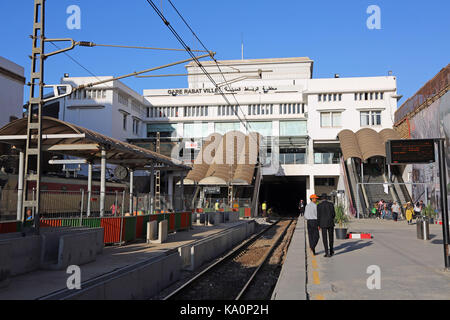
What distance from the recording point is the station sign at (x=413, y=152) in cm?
1094

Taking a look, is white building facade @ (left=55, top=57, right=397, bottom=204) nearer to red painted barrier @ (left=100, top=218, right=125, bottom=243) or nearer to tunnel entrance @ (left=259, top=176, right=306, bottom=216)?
tunnel entrance @ (left=259, top=176, right=306, bottom=216)

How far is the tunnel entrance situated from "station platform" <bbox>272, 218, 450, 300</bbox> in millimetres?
49189

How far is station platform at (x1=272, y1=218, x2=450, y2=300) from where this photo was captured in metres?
7.45

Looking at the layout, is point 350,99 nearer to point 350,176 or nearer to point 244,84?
point 350,176

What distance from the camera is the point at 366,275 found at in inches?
364

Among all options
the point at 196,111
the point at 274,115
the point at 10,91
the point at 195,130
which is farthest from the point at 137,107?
the point at 10,91

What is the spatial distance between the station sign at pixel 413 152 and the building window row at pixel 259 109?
5376cm

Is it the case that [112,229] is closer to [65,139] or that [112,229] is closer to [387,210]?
[65,139]

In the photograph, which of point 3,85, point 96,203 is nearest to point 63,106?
point 3,85

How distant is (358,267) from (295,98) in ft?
182

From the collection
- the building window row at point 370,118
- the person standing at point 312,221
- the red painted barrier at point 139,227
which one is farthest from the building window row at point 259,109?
the person standing at point 312,221

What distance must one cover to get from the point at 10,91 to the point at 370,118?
1750 inches

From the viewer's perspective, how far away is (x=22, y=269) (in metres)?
9.25

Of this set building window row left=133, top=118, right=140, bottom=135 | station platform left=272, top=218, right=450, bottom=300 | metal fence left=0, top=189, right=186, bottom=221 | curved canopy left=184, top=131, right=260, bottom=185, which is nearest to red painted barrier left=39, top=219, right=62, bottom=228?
metal fence left=0, top=189, right=186, bottom=221
